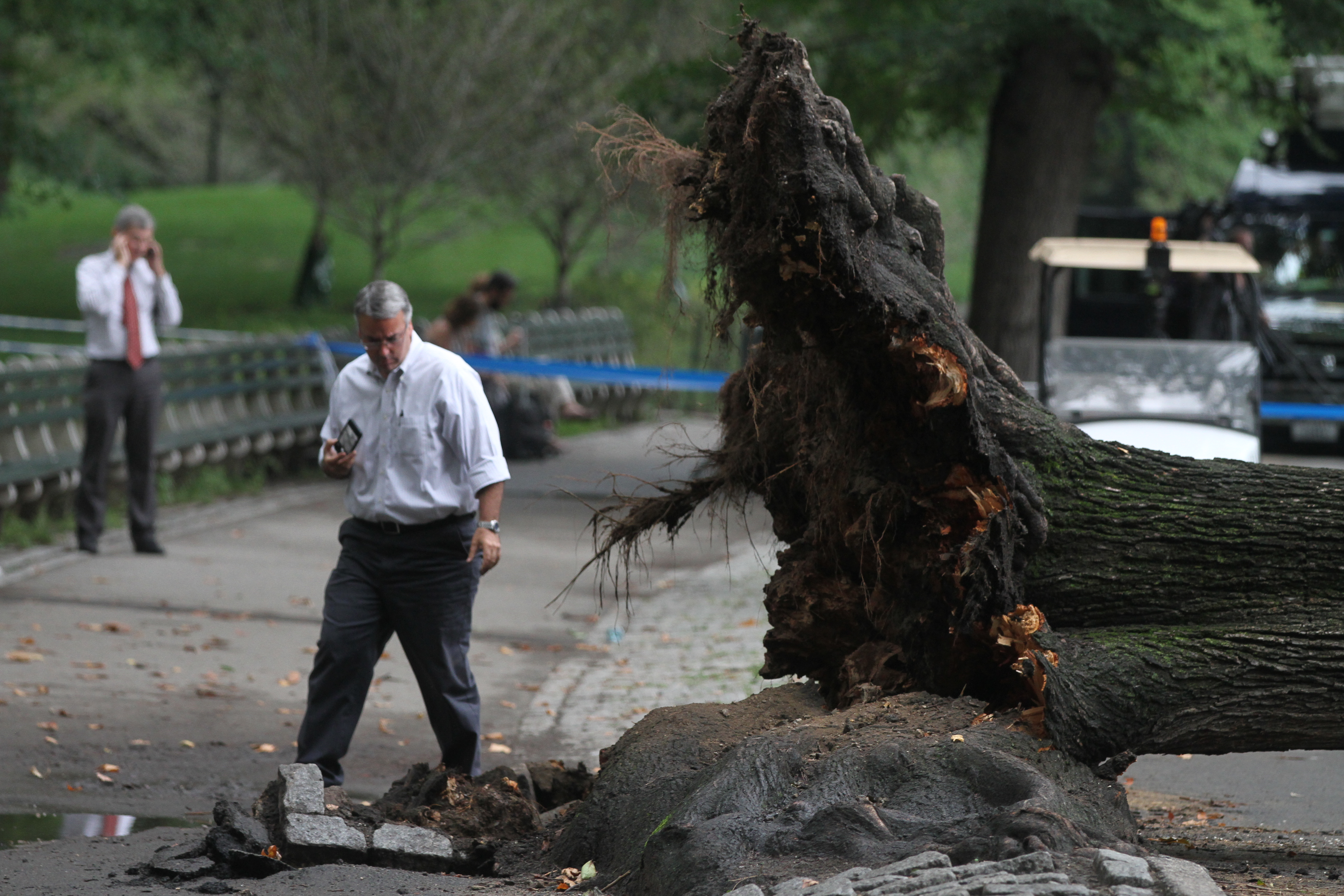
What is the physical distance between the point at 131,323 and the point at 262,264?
89.4 ft

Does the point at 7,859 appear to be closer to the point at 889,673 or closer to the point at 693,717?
the point at 693,717

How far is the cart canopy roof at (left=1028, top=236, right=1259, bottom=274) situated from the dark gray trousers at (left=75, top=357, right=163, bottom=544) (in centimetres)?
676

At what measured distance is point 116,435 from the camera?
1080 cm

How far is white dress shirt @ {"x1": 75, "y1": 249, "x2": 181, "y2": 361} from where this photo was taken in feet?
33.2

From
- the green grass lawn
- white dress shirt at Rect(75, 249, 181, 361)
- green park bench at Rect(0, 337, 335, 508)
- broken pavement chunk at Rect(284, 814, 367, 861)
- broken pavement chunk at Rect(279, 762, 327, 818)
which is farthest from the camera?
the green grass lawn

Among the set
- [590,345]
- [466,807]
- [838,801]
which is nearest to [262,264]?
[590,345]

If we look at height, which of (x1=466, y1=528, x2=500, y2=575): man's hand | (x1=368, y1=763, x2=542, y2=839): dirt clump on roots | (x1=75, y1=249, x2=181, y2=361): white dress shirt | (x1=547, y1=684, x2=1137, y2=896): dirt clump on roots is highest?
(x1=75, y1=249, x2=181, y2=361): white dress shirt

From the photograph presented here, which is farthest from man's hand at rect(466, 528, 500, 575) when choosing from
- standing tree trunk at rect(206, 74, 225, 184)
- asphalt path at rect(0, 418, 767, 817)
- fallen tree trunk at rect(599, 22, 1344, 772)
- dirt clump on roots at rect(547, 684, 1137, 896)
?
standing tree trunk at rect(206, 74, 225, 184)

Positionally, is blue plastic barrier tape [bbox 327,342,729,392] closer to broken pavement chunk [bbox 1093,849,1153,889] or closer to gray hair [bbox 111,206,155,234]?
gray hair [bbox 111,206,155,234]

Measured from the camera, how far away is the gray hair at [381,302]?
592 centimetres

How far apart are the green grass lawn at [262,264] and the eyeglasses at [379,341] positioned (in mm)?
16776

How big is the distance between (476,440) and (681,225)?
4.09 feet

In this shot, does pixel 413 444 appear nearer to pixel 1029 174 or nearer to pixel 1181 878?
pixel 1181 878

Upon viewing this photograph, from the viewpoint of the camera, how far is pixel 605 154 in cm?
554
